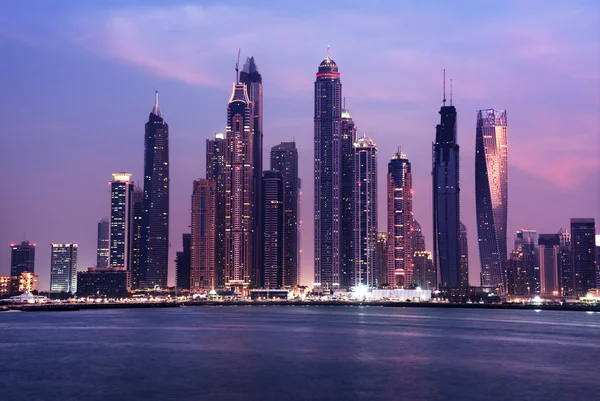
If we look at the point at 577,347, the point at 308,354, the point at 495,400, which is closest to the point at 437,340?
the point at 577,347

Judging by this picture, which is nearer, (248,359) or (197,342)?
(248,359)

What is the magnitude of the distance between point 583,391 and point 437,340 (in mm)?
50456

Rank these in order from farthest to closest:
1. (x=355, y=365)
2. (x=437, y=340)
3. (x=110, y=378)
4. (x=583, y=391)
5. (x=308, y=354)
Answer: (x=437, y=340)
(x=308, y=354)
(x=355, y=365)
(x=110, y=378)
(x=583, y=391)

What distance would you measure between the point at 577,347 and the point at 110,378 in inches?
2529

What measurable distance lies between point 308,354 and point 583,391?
114 ft

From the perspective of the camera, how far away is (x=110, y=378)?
221ft

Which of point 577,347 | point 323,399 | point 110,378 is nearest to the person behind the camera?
point 323,399

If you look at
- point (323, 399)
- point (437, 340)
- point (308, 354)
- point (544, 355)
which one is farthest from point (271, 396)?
point (437, 340)

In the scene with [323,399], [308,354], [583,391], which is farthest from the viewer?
[308,354]

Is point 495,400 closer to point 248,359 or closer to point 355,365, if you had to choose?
point 355,365

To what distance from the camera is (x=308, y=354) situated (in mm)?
88500

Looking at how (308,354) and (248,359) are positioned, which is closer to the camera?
(248,359)

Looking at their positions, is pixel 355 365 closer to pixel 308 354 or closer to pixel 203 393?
pixel 308 354

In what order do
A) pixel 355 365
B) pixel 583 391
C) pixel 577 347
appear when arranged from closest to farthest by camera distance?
pixel 583 391 < pixel 355 365 < pixel 577 347
